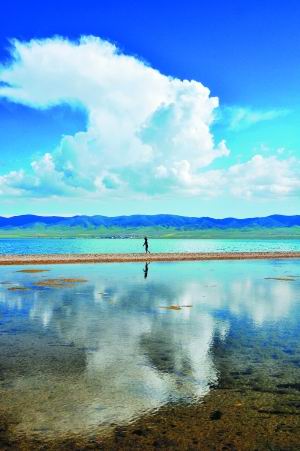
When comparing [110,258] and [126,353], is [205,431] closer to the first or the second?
[126,353]

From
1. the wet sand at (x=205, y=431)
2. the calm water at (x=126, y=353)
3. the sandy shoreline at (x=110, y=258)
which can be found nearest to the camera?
the wet sand at (x=205, y=431)

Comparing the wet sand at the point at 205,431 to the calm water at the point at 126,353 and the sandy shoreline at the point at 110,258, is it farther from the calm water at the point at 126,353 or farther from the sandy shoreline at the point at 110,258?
the sandy shoreline at the point at 110,258

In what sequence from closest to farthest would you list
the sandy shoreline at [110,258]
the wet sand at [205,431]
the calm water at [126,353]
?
the wet sand at [205,431] < the calm water at [126,353] < the sandy shoreline at [110,258]

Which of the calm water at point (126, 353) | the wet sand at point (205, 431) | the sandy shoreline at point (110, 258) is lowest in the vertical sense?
the sandy shoreline at point (110, 258)

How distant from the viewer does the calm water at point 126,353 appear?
411 inches

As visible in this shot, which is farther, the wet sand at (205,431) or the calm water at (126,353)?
the calm water at (126,353)

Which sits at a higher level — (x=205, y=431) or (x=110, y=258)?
(x=205, y=431)

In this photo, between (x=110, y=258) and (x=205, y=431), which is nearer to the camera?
(x=205, y=431)

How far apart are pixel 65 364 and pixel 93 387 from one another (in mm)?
2387

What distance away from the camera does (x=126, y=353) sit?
1512cm

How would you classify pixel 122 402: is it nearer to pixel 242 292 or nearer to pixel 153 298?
pixel 153 298

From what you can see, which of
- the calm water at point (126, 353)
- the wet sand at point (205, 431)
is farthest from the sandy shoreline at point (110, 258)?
the wet sand at point (205, 431)

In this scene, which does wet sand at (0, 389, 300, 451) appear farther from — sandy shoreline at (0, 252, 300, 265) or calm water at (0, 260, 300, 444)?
sandy shoreline at (0, 252, 300, 265)

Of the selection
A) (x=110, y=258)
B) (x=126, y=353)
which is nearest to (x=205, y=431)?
(x=126, y=353)
